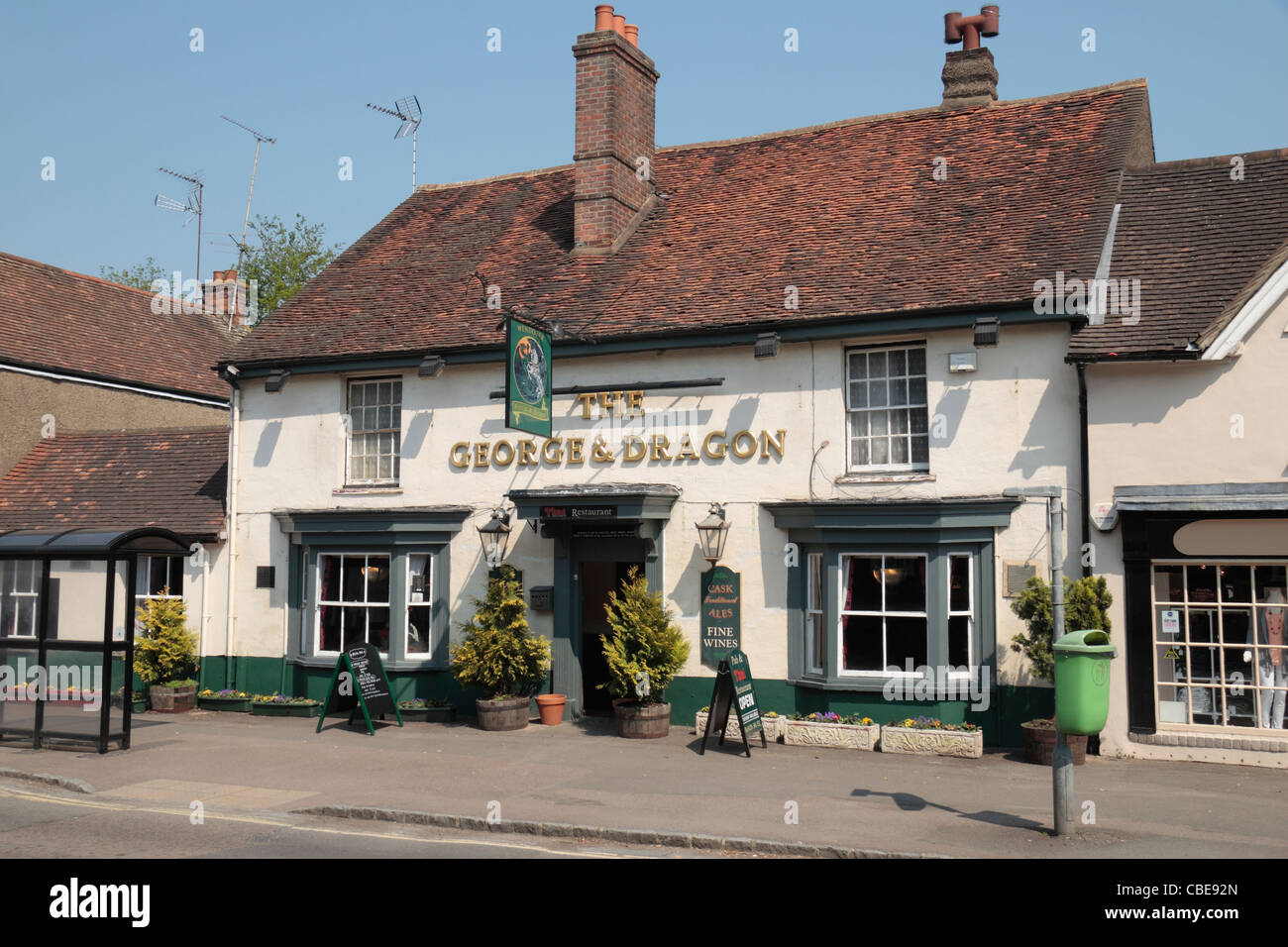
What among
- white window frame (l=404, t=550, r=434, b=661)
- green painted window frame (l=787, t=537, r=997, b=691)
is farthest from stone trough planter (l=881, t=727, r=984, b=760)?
white window frame (l=404, t=550, r=434, b=661)

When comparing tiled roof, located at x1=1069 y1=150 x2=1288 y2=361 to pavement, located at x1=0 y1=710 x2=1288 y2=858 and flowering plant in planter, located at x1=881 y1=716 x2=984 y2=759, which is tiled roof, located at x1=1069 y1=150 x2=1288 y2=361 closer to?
flowering plant in planter, located at x1=881 y1=716 x2=984 y2=759

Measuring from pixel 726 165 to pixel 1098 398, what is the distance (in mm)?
8651

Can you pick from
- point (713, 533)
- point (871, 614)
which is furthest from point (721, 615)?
point (871, 614)

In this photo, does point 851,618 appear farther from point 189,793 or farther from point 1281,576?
point 189,793

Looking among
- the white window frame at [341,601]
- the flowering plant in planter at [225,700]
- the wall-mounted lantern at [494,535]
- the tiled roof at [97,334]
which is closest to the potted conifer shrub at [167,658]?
the flowering plant in planter at [225,700]

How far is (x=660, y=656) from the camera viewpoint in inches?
591

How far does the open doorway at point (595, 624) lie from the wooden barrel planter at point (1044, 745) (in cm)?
569

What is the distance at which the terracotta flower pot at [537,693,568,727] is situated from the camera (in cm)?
1591

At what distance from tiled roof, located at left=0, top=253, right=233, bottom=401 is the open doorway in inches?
336

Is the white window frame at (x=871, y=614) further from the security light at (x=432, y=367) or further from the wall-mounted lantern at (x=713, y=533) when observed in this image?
the security light at (x=432, y=367)

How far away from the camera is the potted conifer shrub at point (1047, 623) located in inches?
511

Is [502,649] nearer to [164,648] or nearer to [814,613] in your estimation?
[814,613]

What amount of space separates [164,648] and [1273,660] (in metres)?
15.4
